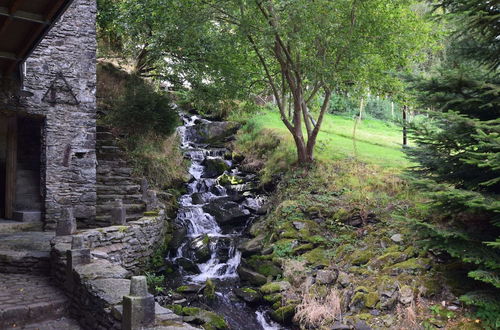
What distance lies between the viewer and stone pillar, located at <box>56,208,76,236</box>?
28.0 feet

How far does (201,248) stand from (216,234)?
1.28 metres

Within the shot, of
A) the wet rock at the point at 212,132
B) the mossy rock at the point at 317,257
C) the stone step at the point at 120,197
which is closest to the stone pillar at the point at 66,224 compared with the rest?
the stone step at the point at 120,197

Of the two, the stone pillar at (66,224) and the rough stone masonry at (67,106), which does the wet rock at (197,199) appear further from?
the stone pillar at (66,224)

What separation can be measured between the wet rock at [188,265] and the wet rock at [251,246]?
1315 millimetres

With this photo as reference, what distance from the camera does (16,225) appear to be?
10766mm

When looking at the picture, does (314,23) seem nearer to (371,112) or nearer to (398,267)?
(398,267)

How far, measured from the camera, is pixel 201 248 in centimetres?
1122

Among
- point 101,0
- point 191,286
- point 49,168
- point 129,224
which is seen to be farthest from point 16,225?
point 101,0

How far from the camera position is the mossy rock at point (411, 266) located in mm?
7951

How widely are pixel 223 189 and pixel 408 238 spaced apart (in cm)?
770

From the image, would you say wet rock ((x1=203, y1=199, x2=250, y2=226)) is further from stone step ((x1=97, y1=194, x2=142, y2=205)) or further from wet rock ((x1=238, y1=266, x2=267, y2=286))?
wet rock ((x1=238, y1=266, x2=267, y2=286))

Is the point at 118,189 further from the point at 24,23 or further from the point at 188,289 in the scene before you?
the point at 24,23

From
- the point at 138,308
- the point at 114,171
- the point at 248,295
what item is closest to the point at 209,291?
the point at 248,295

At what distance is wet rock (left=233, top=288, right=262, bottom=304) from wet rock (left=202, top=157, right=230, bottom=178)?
24.8 feet
